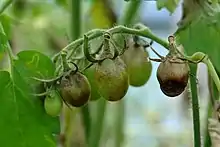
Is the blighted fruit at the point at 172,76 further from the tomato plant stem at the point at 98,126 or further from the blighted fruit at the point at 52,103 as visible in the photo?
the tomato plant stem at the point at 98,126

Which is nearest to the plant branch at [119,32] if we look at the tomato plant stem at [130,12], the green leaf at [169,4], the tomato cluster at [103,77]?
the tomato cluster at [103,77]

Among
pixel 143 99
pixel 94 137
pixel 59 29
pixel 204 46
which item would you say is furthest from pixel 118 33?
pixel 143 99

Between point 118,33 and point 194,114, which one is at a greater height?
point 118,33

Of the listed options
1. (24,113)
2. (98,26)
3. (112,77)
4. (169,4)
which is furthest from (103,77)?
(98,26)

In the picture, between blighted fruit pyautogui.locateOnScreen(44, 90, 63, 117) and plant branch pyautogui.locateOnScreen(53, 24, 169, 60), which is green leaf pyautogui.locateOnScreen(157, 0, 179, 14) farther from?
blighted fruit pyautogui.locateOnScreen(44, 90, 63, 117)

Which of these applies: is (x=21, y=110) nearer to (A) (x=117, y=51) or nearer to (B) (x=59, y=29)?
(A) (x=117, y=51)

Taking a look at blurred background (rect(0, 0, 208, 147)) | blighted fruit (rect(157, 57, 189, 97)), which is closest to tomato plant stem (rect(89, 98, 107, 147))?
blurred background (rect(0, 0, 208, 147))

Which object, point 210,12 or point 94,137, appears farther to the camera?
point 94,137
